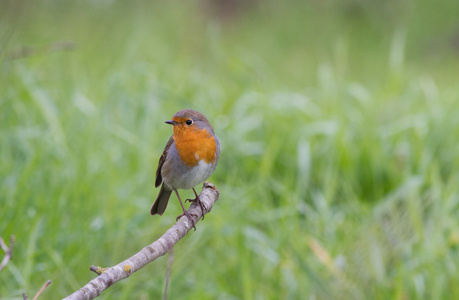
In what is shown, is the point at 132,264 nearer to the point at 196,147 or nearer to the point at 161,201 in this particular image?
the point at 196,147

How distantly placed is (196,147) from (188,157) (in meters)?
0.05

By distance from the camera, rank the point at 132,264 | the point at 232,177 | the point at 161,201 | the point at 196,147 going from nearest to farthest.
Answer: the point at 132,264 < the point at 196,147 < the point at 161,201 < the point at 232,177

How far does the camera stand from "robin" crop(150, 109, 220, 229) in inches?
A: 63.1

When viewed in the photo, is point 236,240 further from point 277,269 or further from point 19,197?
point 19,197

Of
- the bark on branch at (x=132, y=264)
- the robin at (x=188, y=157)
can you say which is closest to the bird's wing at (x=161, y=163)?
the robin at (x=188, y=157)

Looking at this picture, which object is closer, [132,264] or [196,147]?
[132,264]

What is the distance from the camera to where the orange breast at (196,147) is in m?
1.64

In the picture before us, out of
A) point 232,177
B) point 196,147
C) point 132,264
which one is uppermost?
point 232,177

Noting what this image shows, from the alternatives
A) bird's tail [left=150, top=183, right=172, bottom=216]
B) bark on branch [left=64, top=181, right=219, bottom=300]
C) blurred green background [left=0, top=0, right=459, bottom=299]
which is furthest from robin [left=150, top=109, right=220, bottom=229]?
blurred green background [left=0, top=0, right=459, bottom=299]

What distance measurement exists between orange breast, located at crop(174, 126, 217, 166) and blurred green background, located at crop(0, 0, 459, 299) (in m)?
0.54

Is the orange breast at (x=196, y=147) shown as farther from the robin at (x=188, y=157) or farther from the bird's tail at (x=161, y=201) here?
the bird's tail at (x=161, y=201)

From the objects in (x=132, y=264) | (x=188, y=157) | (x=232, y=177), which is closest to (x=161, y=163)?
(x=188, y=157)

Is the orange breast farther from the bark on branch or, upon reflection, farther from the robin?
the bark on branch

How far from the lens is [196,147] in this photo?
1.67 metres
